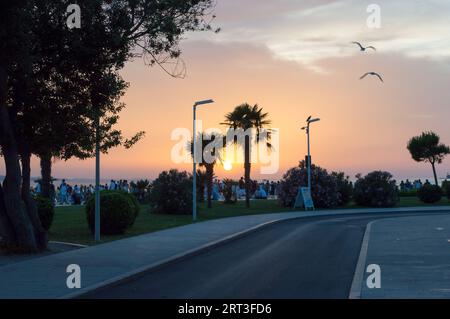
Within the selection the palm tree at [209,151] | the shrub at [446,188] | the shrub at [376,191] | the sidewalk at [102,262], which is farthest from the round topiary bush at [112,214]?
the shrub at [446,188]

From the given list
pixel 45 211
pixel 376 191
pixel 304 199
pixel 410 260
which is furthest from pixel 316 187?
pixel 410 260

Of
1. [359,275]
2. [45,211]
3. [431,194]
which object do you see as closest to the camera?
[359,275]

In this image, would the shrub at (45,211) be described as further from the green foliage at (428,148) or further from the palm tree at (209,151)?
the green foliage at (428,148)

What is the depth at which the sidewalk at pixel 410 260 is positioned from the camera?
37.3 feet

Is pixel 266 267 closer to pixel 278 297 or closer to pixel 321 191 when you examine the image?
pixel 278 297

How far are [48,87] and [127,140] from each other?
3052 millimetres

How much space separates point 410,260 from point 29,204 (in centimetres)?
973

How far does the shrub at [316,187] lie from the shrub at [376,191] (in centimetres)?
185

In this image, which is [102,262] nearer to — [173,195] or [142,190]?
[173,195]

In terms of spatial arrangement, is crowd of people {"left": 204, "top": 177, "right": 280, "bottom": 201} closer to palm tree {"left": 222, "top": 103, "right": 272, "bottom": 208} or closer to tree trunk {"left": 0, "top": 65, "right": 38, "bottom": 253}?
palm tree {"left": 222, "top": 103, "right": 272, "bottom": 208}

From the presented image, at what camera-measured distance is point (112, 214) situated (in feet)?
77.6

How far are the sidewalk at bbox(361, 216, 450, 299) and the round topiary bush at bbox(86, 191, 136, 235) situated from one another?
26.7 feet

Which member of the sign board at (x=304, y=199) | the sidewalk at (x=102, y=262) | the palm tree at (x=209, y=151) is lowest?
the sidewalk at (x=102, y=262)

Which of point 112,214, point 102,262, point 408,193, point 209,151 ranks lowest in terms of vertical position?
point 102,262
